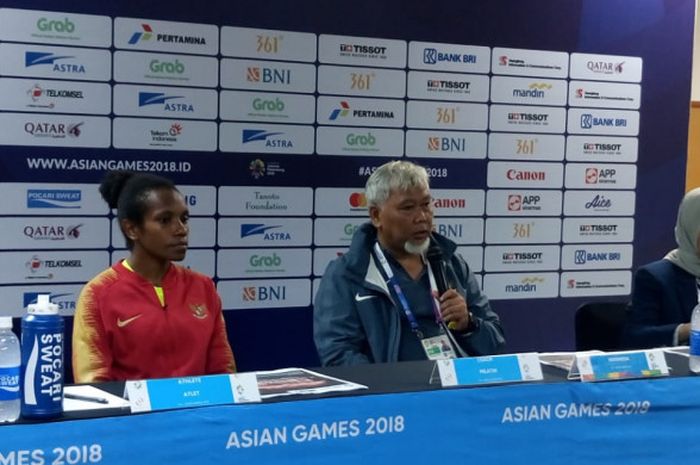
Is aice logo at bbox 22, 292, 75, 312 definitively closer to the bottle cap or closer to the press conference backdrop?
the press conference backdrop

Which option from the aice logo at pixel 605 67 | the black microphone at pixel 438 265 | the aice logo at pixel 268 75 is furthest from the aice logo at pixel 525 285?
the black microphone at pixel 438 265

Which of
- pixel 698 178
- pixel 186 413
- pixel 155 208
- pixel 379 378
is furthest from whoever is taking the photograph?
pixel 698 178

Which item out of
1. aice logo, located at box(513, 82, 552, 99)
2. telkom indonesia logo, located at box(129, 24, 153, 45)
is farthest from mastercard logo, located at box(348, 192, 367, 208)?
telkom indonesia logo, located at box(129, 24, 153, 45)

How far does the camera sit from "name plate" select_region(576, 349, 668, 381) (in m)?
1.83

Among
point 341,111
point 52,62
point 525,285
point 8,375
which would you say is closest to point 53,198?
point 52,62

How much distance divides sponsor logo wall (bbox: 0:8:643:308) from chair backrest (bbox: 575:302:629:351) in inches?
48.8

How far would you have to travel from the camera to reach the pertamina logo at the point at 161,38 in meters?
3.72

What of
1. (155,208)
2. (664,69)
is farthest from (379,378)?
(664,69)

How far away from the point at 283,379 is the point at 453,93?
282 centimetres

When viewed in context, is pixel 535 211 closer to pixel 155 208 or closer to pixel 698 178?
pixel 698 178

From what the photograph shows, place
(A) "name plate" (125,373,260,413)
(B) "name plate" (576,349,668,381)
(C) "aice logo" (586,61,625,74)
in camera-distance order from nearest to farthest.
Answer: (A) "name plate" (125,373,260,413)
(B) "name plate" (576,349,668,381)
(C) "aice logo" (586,61,625,74)

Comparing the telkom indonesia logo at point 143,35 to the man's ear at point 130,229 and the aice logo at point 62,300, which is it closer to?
the aice logo at point 62,300

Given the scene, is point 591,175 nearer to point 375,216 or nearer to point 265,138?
point 265,138

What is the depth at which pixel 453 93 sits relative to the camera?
4344mm
